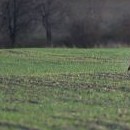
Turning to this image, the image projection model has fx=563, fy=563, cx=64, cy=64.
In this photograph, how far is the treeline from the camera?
67688 millimetres

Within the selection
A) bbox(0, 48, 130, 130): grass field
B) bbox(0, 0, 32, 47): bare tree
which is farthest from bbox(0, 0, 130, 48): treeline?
bbox(0, 48, 130, 130): grass field

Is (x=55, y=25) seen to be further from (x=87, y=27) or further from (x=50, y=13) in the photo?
(x=87, y=27)

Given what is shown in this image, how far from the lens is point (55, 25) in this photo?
74312 mm

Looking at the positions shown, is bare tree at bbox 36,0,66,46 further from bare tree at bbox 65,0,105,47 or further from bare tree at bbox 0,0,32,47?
bare tree at bbox 65,0,105,47

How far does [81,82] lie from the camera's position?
23.1 m

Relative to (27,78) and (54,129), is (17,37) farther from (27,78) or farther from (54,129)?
(54,129)

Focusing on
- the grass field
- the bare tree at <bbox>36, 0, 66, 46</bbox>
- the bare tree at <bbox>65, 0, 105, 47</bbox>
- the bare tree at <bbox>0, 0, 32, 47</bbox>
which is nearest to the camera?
the grass field

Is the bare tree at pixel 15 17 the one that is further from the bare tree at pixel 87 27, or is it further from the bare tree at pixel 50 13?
the bare tree at pixel 87 27

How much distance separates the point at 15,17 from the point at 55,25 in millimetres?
5475

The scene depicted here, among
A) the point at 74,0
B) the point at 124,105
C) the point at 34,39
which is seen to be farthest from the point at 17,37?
the point at 124,105

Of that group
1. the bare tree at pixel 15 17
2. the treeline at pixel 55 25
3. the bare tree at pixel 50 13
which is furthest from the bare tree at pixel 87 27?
the bare tree at pixel 15 17

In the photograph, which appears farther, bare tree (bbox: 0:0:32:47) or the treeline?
bare tree (bbox: 0:0:32:47)

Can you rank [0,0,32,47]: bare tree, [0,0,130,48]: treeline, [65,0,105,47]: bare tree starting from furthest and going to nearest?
[0,0,32,47]: bare tree, [65,0,105,47]: bare tree, [0,0,130,48]: treeline

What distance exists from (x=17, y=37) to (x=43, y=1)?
6213 millimetres
